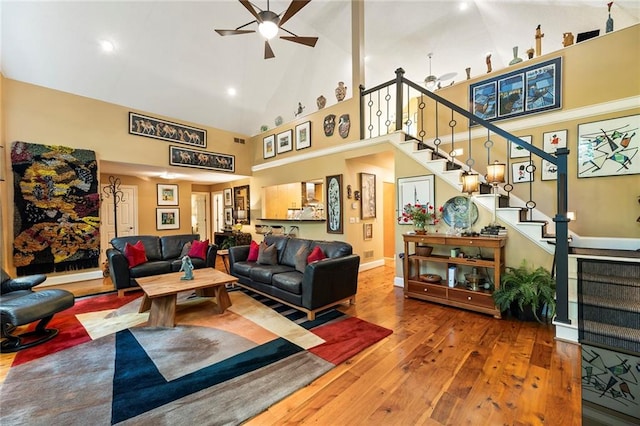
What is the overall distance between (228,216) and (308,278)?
6668mm

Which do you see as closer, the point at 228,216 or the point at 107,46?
the point at 107,46

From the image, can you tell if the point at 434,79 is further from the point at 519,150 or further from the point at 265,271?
the point at 265,271

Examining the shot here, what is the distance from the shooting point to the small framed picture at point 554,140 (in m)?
3.81

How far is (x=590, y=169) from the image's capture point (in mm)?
3615

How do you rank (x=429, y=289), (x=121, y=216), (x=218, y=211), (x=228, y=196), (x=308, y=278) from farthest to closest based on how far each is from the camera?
(x=218, y=211)
(x=228, y=196)
(x=121, y=216)
(x=429, y=289)
(x=308, y=278)

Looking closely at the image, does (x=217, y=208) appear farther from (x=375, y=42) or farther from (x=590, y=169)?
(x=590, y=169)

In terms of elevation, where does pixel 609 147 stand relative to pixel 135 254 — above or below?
above

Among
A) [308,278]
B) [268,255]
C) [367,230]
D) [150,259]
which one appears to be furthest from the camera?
A: [367,230]

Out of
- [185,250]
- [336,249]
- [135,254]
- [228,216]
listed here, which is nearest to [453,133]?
[336,249]

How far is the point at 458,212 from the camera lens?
393cm

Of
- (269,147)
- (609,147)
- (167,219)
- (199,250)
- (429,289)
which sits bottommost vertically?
(429,289)

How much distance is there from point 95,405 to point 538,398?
308cm

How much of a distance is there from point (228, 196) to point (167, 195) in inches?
71.8

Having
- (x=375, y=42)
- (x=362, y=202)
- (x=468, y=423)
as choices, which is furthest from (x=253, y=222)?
(x=468, y=423)
